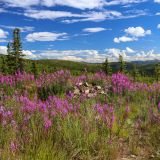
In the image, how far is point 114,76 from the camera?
12.0 metres

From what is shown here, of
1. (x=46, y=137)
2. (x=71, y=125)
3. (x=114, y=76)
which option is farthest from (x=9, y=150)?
(x=114, y=76)

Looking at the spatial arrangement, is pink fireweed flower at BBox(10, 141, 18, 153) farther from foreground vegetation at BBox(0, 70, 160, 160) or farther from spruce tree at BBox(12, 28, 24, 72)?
spruce tree at BBox(12, 28, 24, 72)

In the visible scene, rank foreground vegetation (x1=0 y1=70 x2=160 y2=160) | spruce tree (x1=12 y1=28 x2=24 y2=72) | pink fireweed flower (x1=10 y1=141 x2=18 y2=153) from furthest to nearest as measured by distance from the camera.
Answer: spruce tree (x1=12 y1=28 x2=24 y2=72)
foreground vegetation (x1=0 y1=70 x2=160 y2=160)
pink fireweed flower (x1=10 y1=141 x2=18 y2=153)

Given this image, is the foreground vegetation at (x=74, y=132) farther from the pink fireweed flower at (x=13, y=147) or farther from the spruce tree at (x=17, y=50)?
the spruce tree at (x=17, y=50)

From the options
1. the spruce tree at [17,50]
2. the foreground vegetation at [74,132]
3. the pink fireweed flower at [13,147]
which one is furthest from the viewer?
the spruce tree at [17,50]

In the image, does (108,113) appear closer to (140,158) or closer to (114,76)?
→ (140,158)

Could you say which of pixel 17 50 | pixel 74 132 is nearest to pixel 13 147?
pixel 74 132

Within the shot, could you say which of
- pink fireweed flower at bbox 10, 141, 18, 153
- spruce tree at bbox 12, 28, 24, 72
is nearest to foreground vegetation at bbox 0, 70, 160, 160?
pink fireweed flower at bbox 10, 141, 18, 153

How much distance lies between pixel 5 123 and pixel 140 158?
2.39m

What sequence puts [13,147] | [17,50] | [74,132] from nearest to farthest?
[13,147] < [74,132] < [17,50]

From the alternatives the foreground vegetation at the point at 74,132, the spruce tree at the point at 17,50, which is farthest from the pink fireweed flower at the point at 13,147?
the spruce tree at the point at 17,50

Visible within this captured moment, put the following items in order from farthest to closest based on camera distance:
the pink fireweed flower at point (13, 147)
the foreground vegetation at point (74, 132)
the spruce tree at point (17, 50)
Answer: the spruce tree at point (17, 50)
the foreground vegetation at point (74, 132)
the pink fireweed flower at point (13, 147)

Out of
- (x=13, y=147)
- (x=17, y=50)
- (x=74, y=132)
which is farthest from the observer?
(x=17, y=50)

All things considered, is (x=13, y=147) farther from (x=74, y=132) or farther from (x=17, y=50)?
(x=17, y=50)
